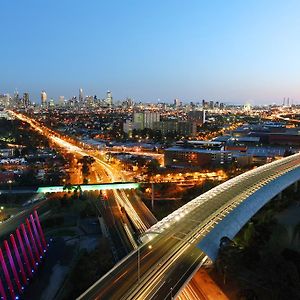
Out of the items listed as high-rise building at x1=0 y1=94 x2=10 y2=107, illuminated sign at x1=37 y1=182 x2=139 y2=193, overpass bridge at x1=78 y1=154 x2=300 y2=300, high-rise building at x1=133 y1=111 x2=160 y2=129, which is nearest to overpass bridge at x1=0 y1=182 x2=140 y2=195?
illuminated sign at x1=37 y1=182 x2=139 y2=193

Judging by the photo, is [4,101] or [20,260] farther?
[4,101]

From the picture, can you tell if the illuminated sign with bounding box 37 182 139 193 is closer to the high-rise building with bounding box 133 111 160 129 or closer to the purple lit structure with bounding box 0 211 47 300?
the purple lit structure with bounding box 0 211 47 300

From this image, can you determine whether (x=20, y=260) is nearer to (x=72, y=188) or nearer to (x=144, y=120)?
(x=72, y=188)

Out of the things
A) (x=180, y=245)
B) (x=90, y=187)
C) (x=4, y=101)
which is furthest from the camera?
(x=4, y=101)

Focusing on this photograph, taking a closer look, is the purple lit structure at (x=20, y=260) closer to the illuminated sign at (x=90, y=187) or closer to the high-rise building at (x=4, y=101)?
the illuminated sign at (x=90, y=187)

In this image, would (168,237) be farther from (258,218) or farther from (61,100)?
(61,100)

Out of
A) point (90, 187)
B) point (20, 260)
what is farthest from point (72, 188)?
point (20, 260)

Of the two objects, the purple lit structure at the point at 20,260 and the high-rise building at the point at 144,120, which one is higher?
the purple lit structure at the point at 20,260

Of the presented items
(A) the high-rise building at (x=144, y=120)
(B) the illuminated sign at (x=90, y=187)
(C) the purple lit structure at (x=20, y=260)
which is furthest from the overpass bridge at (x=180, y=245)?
(A) the high-rise building at (x=144, y=120)

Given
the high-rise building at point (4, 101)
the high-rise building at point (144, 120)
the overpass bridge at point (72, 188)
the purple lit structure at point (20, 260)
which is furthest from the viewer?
the high-rise building at point (4, 101)
